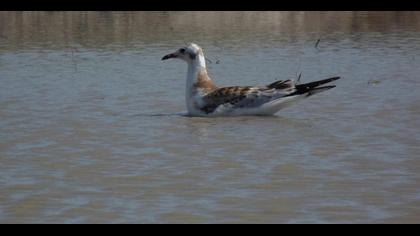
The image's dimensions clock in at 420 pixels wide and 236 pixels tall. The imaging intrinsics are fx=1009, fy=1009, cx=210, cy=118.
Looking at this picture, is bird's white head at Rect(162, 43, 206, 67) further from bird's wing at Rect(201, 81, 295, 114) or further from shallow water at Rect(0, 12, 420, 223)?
bird's wing at Rect(201, 81, 295, 114)

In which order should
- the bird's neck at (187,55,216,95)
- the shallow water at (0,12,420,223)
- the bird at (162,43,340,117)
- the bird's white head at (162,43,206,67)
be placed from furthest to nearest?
1. the bird's white head at (162,43,206,67)
2. the bird's neck at (187,55,216,95)
3. the bird at (162,43,340,117)
4. the shallow water at (0,12,420,223)

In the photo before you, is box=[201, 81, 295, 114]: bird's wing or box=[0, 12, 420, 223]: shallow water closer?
box=[0, 12, 420, 223]: shallow water

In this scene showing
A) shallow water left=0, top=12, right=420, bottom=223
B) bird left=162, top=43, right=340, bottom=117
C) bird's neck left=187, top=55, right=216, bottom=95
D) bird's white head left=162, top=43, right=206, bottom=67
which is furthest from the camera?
bird's white head left=162, top=43, right=206, bottom=67

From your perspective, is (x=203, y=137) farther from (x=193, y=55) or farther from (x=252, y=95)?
(x=193, y=55)

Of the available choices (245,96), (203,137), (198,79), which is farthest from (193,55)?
(203,137)

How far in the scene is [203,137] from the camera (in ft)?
41.2

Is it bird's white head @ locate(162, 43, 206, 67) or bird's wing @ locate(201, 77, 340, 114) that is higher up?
bird's white head @ locate(162, 43, 206, 67)

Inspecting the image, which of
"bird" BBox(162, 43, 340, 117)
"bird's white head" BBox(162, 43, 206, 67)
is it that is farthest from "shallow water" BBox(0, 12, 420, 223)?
"bird's white head" BBox(162, 43, 206, 67)

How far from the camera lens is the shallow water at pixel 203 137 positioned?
8.52 meters

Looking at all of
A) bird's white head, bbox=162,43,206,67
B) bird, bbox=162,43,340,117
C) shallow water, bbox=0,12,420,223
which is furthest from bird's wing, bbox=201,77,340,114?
bird's white head, bbox=162,43,206,67

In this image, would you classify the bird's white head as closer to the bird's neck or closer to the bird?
the bird's neck

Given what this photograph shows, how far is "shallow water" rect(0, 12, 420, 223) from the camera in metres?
8.52
